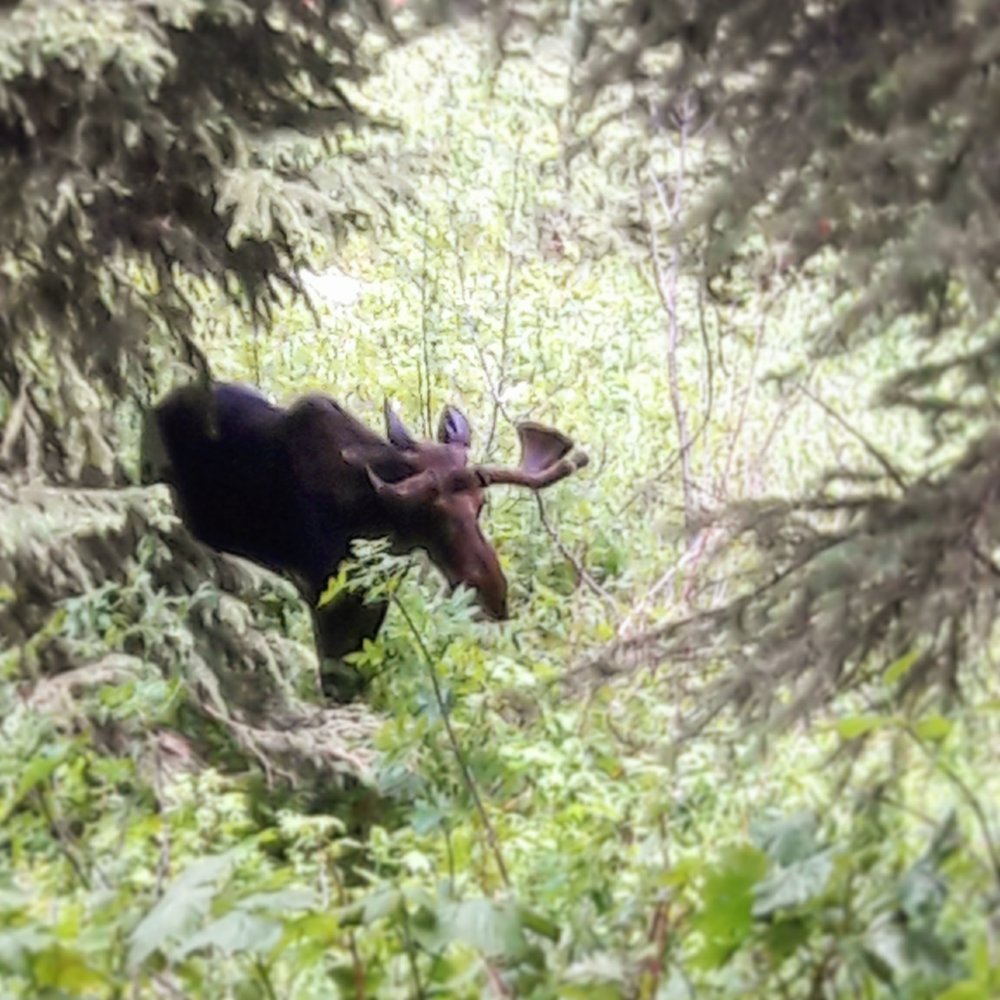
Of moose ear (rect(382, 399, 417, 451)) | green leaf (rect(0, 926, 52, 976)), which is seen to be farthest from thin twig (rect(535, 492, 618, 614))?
green leaf (rect(0, 926, 52, 976))

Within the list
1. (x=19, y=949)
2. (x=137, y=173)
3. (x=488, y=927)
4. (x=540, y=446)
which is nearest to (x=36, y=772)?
(x=19, y=949)

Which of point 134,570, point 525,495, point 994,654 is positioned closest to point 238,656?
point 134,570

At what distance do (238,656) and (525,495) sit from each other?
1.33 metres

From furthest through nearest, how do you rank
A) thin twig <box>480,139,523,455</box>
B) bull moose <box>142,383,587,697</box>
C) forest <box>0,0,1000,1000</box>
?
thin twig <box>480,139,523,455</box>
bull moose <box>142,383,587,697</box>
forest <box>0,0,1000,1000</box>

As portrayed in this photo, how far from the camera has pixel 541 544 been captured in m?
4.26

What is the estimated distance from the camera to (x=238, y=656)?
350 cm

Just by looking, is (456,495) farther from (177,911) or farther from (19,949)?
(19,949)

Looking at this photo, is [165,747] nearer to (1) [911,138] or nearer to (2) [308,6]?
(2) [308,6]

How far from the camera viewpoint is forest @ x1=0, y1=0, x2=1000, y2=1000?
6.46 feet

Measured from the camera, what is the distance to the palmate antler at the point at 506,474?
4.18 meters

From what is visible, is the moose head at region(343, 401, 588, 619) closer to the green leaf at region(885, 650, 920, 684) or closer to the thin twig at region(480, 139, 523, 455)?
the thin twig at region(480, 139, 523, 455)

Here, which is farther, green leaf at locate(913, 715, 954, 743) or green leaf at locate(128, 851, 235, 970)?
green leaf at locate(128, 851, 235, 970)

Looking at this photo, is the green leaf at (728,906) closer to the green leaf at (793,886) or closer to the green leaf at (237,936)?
the green leaf at (793,886)

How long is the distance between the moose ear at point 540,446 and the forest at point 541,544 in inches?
0.4
